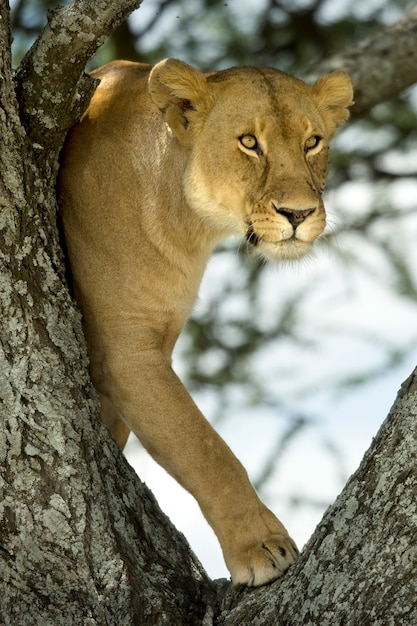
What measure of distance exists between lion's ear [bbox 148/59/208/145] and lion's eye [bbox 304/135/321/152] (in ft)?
1.18

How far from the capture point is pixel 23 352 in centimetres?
300

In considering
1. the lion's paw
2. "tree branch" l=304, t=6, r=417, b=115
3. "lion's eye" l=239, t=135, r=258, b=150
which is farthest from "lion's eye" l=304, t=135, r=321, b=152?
"tree branch" l=304, t=6, r=417, b=115

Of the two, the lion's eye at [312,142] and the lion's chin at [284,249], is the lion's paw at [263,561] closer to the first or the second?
the lion's chin at [284,249]

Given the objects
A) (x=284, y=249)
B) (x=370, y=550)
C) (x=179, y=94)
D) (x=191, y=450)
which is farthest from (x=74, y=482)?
(x=179, y=94)

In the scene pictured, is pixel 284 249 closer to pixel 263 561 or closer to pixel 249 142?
pixel 249 142

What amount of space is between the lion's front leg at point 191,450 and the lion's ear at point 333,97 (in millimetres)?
1041

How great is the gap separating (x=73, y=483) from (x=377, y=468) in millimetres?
811

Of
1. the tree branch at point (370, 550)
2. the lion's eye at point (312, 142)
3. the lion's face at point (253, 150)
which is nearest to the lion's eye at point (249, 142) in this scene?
the lion's face at point (253, 150)

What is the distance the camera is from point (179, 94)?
3.65 m

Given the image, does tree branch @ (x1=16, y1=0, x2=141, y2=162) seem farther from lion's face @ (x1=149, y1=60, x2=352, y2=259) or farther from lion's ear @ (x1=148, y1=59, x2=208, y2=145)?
lion's face @ (x1=149, y1=60, x2=352, y2=259)

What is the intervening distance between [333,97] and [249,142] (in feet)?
1.63

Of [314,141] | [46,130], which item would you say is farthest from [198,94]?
[46,130]

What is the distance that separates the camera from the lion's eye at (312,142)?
363cm

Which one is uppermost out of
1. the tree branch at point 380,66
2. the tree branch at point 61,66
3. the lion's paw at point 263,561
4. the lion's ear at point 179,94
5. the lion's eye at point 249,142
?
the tree branch at point 380,66
